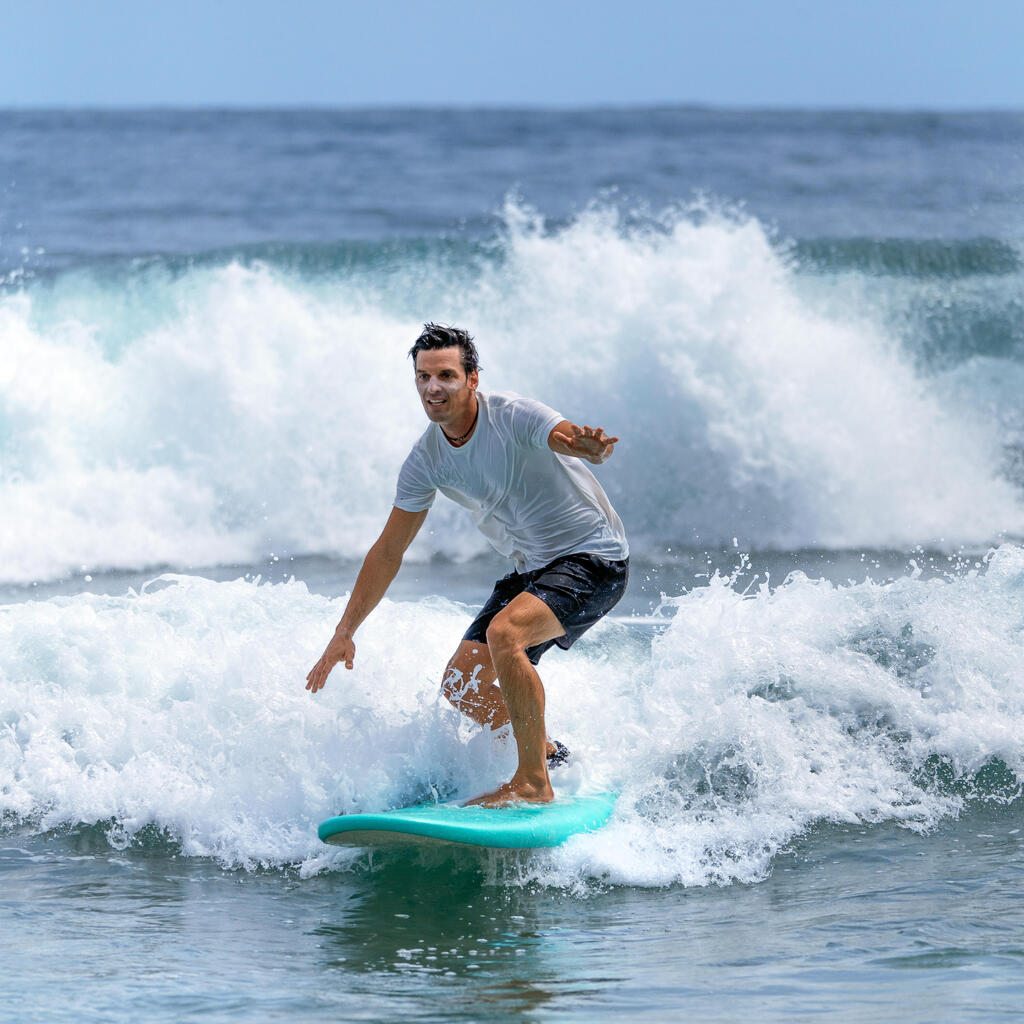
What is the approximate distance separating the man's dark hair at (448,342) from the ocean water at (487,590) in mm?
1364

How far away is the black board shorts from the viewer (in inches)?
188

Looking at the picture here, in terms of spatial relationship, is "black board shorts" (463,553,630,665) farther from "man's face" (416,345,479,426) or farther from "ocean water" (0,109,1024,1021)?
"man's face" (416,345,479,426)

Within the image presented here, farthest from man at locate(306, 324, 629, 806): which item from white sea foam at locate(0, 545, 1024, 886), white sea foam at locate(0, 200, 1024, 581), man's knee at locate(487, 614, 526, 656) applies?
white sea foam at locate(0, 200, 1024, 581)

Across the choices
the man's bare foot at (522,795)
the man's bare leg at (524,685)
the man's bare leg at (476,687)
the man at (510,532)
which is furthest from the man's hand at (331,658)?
the man's bare foot at (522,795)

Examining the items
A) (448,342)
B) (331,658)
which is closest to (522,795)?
(331,658)

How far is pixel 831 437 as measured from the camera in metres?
11.8

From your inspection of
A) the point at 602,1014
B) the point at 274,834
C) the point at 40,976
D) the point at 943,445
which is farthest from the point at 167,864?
the point at 943,445

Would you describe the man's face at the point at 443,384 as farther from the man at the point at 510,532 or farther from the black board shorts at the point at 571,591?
the black board shorts at the point at 571,591

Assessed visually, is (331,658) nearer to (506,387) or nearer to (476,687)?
(476,687)

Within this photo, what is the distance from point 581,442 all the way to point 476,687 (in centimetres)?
112

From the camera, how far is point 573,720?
5977 mm

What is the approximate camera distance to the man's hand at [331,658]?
4.78 meters

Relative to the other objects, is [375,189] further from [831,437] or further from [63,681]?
[63,681]

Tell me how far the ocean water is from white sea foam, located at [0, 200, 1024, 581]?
0.04 meters
